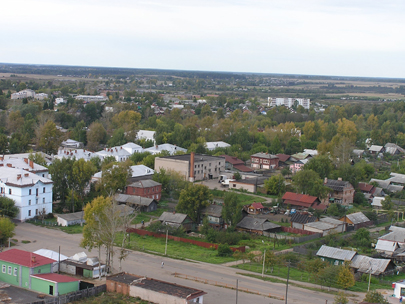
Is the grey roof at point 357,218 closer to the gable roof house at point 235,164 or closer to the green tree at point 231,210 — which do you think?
the green tree at point 231,210

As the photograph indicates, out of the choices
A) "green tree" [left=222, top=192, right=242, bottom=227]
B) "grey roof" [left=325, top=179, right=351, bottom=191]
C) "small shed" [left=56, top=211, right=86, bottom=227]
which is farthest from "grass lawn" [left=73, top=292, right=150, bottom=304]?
"grey roof" [left=325, top=179, right=351, bottom=191]

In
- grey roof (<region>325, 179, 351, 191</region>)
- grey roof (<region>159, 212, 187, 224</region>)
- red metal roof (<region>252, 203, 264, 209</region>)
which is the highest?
grey roof (<region>325, 179, 351, 191</region>)

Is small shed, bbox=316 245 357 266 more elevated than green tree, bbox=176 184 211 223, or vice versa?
green tree, bbox=176 184 211 223

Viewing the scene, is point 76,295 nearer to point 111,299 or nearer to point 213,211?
point 111,299

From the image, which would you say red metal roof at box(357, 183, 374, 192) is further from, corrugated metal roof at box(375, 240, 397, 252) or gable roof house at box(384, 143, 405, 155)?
gable roof house at box(384, 143, 405, 155)

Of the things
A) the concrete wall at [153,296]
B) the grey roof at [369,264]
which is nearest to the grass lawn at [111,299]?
the concrete wall at [153,296]

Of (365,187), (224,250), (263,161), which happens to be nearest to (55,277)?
(224,250)

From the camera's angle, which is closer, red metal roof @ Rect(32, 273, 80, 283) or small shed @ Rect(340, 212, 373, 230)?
red metal roof @ Rect(32, 273, 80, 283)
